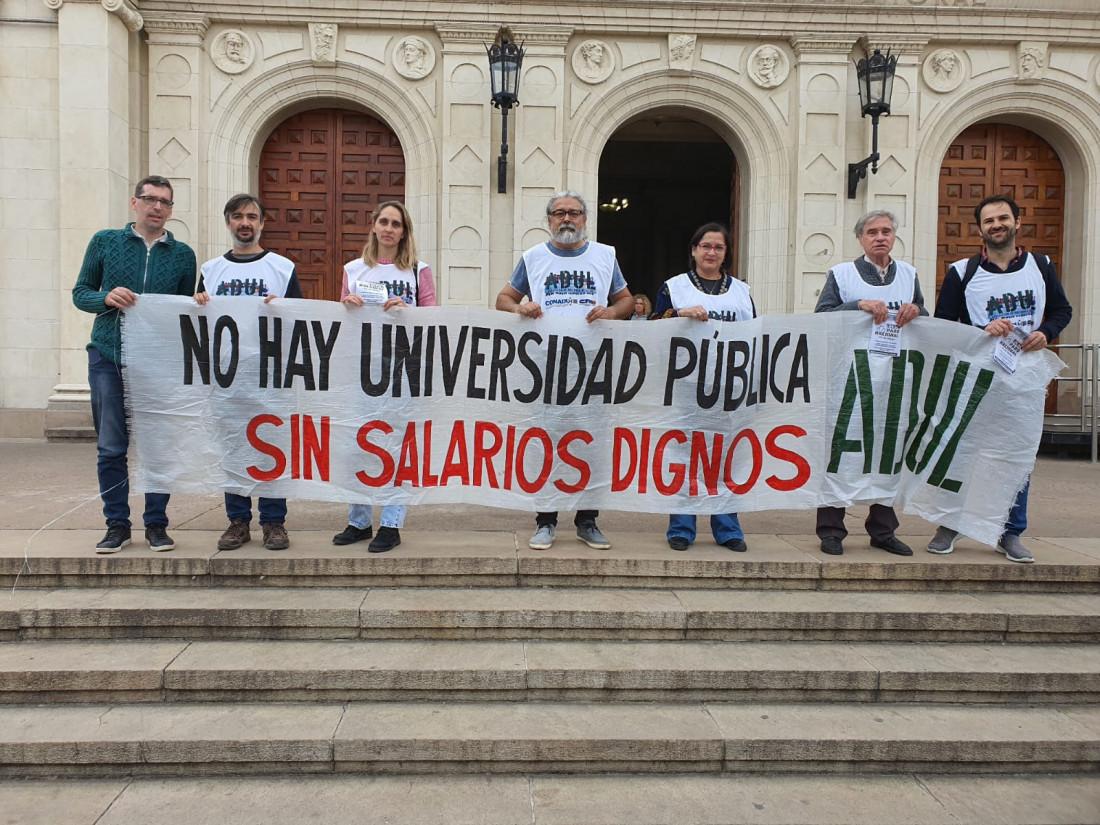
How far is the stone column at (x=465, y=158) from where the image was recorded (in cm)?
974

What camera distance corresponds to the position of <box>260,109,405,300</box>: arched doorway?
1049 centimetres

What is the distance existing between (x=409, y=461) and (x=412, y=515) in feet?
3.75

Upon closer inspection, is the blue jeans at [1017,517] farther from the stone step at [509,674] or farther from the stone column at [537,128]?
the stone column at [537,128]

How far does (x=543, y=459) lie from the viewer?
4547 mm

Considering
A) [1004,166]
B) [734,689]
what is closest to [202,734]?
[734,689]

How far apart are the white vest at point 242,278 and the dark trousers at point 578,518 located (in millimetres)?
2228

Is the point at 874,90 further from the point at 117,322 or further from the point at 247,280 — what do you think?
the point at 117,322

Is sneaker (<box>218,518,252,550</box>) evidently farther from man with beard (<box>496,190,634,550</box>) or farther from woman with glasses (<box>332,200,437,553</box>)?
man with beard (<box>496,190,634,550</box>)

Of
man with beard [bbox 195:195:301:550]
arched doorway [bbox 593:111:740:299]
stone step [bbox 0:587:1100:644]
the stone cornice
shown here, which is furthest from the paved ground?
arched doorway [bbox 593:111:740:299]

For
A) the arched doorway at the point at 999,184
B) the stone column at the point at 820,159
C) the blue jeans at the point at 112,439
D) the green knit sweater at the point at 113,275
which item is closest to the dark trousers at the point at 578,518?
the blue jeans at the point at 112,439

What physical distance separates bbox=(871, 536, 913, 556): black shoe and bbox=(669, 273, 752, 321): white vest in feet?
5.56

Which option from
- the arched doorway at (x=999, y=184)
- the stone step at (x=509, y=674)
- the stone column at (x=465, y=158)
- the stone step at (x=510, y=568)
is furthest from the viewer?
the arched doorway at (x=999, y=184)

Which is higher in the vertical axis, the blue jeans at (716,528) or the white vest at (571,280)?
the white vest at (571,280)

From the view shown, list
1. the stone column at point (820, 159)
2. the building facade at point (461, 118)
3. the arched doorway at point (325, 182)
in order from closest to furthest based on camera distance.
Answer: the building facade at point (461, 118) → the stone column at point (820, 159) → the arched doorway at point (325, 182)
